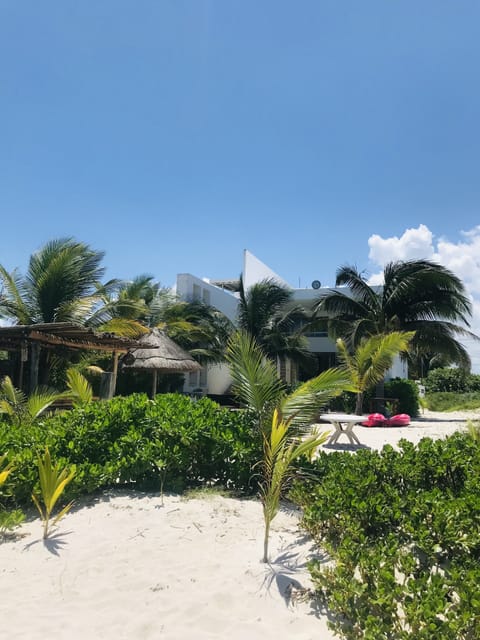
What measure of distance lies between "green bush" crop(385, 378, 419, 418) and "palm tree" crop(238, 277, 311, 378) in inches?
145

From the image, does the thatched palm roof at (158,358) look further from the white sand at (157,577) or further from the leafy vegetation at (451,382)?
the leafy vegetation at (451,382)

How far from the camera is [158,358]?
643 inches

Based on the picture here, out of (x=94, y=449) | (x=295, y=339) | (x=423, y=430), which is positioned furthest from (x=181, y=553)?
(x=295, y=339)

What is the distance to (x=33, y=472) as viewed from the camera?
463cm

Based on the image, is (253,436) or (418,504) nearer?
Answer: (418,504)

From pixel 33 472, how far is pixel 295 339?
48.0 ft

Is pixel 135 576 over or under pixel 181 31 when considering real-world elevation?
under

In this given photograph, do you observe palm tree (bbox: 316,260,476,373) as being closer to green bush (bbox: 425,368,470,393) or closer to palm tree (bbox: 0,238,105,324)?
palm tree (bbox: 0,238,105,324)

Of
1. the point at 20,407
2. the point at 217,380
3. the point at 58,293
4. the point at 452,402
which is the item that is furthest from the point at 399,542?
the point at 452,402

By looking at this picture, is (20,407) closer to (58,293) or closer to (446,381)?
(58,293)

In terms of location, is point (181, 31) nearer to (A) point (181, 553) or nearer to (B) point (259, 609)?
(A) point (181, 553)

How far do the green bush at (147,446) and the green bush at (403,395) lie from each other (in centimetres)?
1476

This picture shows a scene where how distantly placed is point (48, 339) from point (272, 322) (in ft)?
32.8

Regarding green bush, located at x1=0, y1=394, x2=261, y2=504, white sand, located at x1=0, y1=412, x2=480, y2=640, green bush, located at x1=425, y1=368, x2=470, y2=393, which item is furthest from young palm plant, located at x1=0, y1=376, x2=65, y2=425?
green bush, located at x1=425, y1=368, x2=470, y2=393
